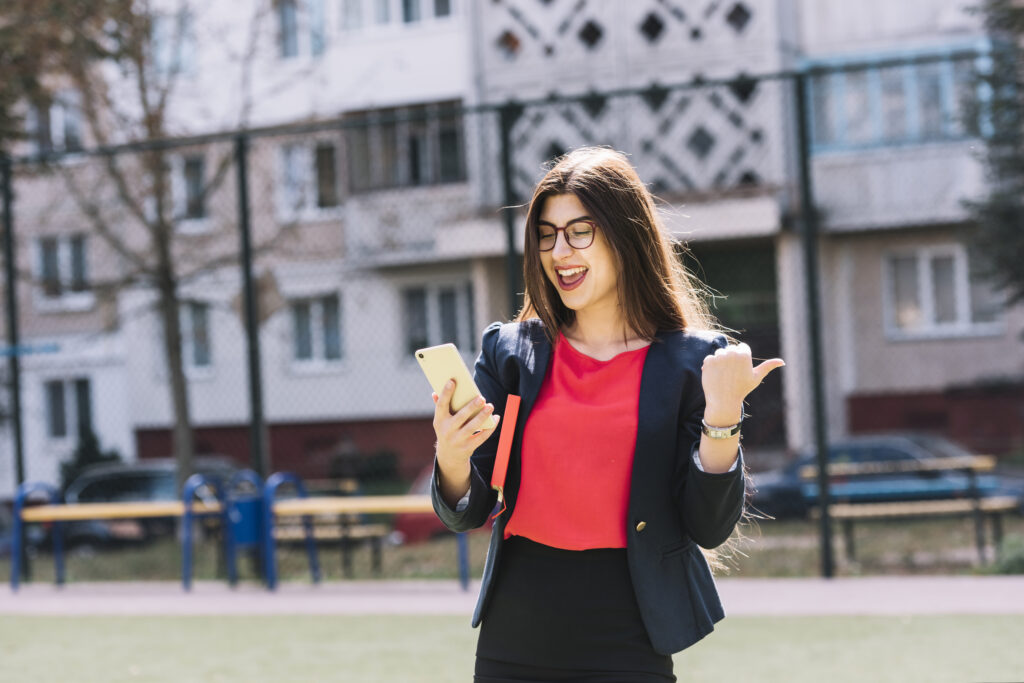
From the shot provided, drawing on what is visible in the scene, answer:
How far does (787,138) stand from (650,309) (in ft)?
59.1

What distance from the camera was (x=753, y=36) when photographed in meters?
20.4

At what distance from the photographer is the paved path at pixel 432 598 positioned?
7.35 m

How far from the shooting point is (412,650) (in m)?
6.51

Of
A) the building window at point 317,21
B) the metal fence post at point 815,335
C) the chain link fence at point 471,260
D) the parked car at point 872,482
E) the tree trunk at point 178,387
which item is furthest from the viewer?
the building window at point 317,21

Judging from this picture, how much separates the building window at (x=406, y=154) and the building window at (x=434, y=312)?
6.61 feet

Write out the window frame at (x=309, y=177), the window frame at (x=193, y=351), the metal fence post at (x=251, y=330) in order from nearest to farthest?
the metal fence post at (x=251, y=330), the window frame at (x=309, y=177), the window frame at (x=193, y=351)

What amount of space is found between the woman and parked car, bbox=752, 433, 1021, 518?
10003mm

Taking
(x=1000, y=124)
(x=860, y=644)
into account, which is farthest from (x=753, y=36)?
(x=860, y=644)

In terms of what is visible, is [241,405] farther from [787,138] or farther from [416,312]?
[787,138]

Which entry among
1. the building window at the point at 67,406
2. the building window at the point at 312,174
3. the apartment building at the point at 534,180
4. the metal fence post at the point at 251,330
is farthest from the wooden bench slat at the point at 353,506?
the building window at the point at 67,406

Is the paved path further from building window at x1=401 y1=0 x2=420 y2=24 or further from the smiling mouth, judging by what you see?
building window at x1=401 y1=0 x2=420 y2=24

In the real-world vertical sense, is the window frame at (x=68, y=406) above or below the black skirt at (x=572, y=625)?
below

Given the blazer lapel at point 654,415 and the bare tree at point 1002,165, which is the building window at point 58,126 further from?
the blazer lapel at point 654,415

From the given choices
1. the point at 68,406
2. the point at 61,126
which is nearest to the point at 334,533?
the point at 61,126
